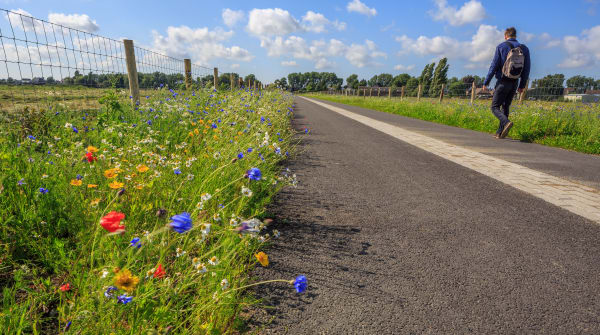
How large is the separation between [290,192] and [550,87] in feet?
39.2

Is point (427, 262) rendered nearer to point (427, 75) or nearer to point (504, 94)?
point (504, 94)

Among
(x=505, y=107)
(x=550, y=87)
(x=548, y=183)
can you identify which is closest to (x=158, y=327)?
(x=548, y=183)

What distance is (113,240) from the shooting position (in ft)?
5.65

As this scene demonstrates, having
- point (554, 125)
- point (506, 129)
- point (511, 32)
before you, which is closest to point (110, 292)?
point (506, 129)

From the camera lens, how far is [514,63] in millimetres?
6996

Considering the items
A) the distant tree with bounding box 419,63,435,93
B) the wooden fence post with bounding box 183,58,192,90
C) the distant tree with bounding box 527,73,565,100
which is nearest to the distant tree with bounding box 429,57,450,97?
the distant tree with bounding box 419,63,435,93

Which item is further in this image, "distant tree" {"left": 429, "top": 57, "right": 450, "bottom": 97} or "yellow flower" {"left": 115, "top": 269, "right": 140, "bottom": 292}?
"distant tree" {"left": 429, "top": 57, "right": 450, "bottom": 97}

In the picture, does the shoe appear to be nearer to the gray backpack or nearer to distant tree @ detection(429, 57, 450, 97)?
the gray backpack

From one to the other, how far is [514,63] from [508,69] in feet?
Result: 0.52

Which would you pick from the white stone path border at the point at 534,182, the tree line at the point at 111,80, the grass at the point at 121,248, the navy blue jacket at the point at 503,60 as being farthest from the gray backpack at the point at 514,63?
the tree line at the point at 111,80

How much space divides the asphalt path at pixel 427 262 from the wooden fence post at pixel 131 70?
4.46 m

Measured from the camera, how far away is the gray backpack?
6996 millimetres

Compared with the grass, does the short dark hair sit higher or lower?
higher

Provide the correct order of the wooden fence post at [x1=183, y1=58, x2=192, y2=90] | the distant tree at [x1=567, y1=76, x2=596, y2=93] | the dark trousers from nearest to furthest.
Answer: the dark trousers < the wooden fence post at [x1=183, y1=58, x2=192, y2=90] < the distant tree at [x1=567, y1=76, x2=596, y2=93]
